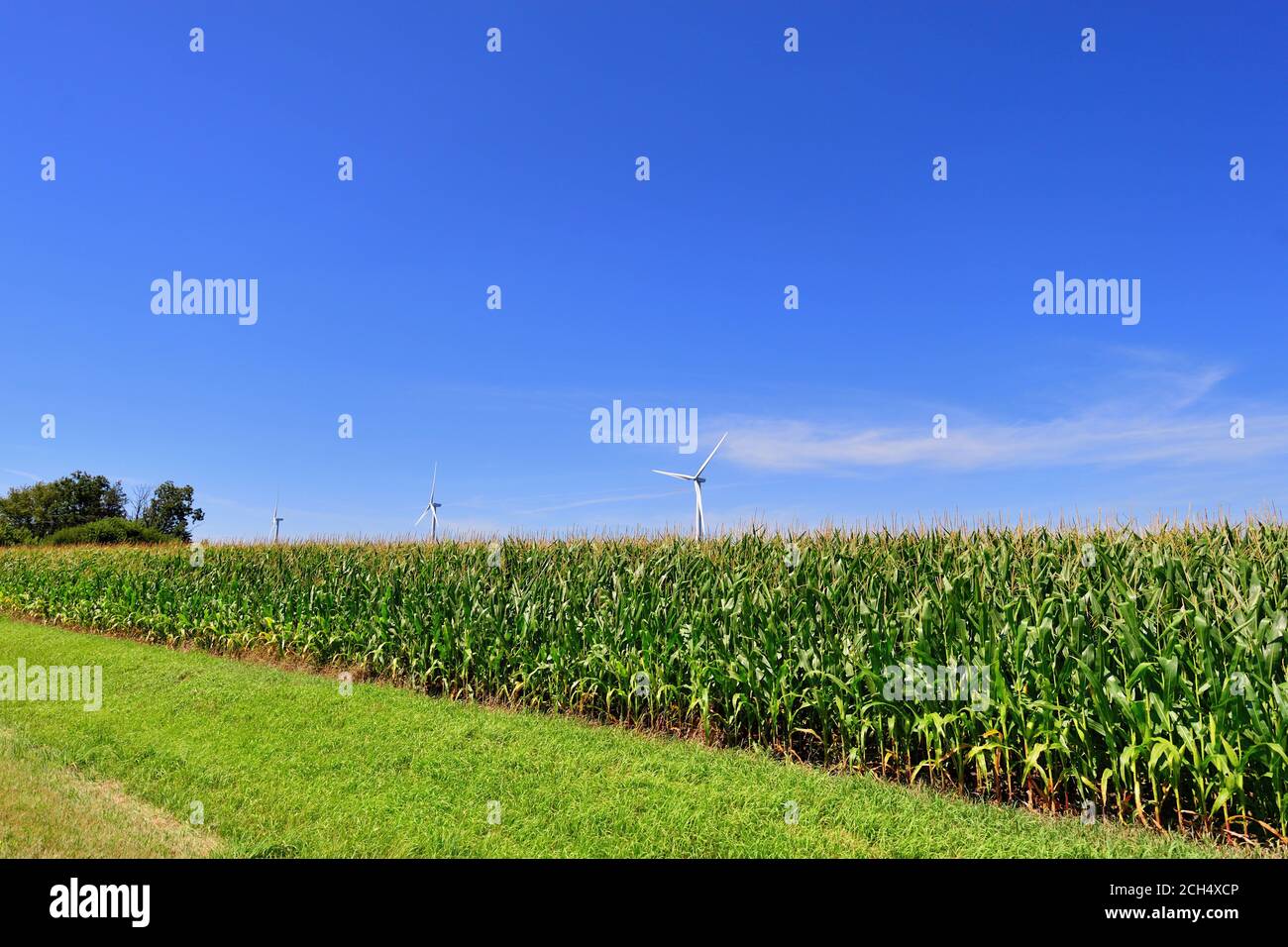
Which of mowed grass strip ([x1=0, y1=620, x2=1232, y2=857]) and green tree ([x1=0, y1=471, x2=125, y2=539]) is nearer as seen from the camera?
mowed grass strip ([x1=0, y1=620, x2=1232, y2=857])

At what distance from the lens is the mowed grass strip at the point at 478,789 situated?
6562 mm

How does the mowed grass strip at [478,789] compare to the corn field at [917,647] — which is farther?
the corn field at [917,647]

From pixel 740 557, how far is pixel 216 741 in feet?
26.5

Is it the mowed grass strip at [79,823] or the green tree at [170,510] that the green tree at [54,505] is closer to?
the green tree at [170,510]

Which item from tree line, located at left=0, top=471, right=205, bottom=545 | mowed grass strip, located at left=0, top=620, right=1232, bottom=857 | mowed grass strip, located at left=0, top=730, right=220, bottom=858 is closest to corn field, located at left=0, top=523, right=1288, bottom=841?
mowed grass strip, located at left=0, top=620, right=1232, bottom=857

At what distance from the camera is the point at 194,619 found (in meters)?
19.1

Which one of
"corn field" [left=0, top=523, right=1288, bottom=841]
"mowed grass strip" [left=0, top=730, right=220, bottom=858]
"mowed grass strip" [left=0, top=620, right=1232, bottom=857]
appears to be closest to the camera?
"mowed grass strip" [left=0, top=730, right=220, bottom=858]

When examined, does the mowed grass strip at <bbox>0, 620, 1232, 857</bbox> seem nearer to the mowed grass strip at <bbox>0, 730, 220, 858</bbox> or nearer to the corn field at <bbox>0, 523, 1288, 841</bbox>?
the mowed grass strip at <bbox>0, 730, 220, 858</bbox>

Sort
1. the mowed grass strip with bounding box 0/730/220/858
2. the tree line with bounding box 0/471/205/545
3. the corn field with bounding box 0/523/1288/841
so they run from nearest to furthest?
the mowed grass strip with bounding box 0/730/220/858
the corn field with bounding box 0/523/1288/841
the tree line with bounding box 0/471/205/545

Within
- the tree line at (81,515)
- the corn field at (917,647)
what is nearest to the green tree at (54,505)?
the tree line at (81,515)

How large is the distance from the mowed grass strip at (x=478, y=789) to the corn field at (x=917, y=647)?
1.91ft

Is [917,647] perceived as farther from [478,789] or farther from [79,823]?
[79,823]

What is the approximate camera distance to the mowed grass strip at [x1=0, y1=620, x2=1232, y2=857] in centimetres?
656
